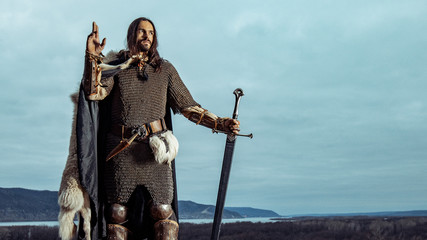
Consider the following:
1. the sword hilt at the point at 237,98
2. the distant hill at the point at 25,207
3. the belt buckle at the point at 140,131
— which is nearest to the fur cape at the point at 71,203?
the belt buckle at the point at 140,131

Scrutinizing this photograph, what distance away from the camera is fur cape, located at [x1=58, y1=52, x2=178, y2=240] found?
4.48 m

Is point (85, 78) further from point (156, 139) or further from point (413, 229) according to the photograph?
point (413, 229)

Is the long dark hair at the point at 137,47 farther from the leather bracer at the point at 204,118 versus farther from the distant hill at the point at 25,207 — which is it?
the distant hill at the point at 25,207

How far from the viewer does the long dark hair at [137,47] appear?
4781 mm

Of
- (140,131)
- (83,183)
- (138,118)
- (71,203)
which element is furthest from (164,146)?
(71,203)

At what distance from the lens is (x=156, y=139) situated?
4.43 metres

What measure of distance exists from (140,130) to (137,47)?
90 centimetres

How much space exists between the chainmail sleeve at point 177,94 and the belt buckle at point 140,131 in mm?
569

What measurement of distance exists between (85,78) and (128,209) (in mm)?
1294

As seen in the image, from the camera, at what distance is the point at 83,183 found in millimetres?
4445

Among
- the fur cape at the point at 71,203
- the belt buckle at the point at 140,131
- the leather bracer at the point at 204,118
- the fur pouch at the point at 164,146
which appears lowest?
the fur cape at the point at 71,203

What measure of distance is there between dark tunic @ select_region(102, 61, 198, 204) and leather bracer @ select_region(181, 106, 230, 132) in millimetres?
69

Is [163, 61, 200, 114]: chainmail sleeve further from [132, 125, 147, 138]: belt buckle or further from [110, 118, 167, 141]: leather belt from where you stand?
[132, 125, 147, 138]: belt buckle

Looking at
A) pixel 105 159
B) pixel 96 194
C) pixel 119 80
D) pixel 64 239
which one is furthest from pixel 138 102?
pixel 64 239
